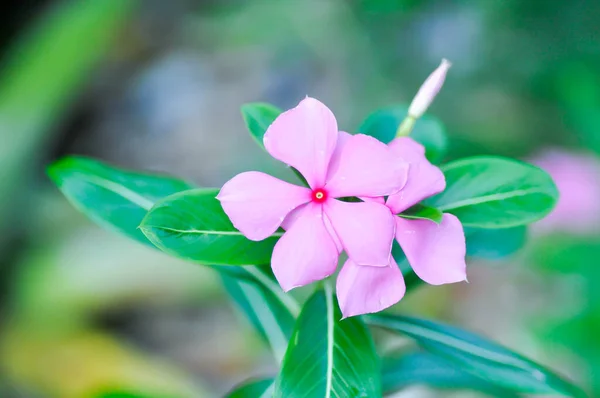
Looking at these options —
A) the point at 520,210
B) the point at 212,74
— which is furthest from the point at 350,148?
the point at 212,74

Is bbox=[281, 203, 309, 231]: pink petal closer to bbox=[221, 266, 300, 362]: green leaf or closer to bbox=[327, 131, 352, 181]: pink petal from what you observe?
bbox=[327, 131, 352, 181]: pink petal

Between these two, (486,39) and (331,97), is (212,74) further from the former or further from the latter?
(486,39)


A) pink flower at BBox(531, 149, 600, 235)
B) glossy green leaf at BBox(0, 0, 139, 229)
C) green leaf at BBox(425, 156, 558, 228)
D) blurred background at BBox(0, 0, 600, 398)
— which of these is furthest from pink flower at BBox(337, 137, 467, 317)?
glossy green leaf at BBox(0, 0, 139, 229)

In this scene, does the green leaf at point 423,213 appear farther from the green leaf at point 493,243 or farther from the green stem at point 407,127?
the green leaf at point 493,243

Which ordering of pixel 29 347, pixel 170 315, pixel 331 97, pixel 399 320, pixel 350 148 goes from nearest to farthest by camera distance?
pixel 350 148 → pixel 399 320 → pixel 29 347 → pixel 170 315 → pixel 331 97

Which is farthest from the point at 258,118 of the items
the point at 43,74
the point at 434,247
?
the point at 43,74

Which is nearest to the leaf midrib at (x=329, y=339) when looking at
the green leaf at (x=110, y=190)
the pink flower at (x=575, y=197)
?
the green leaf at (x=110, y=190)
